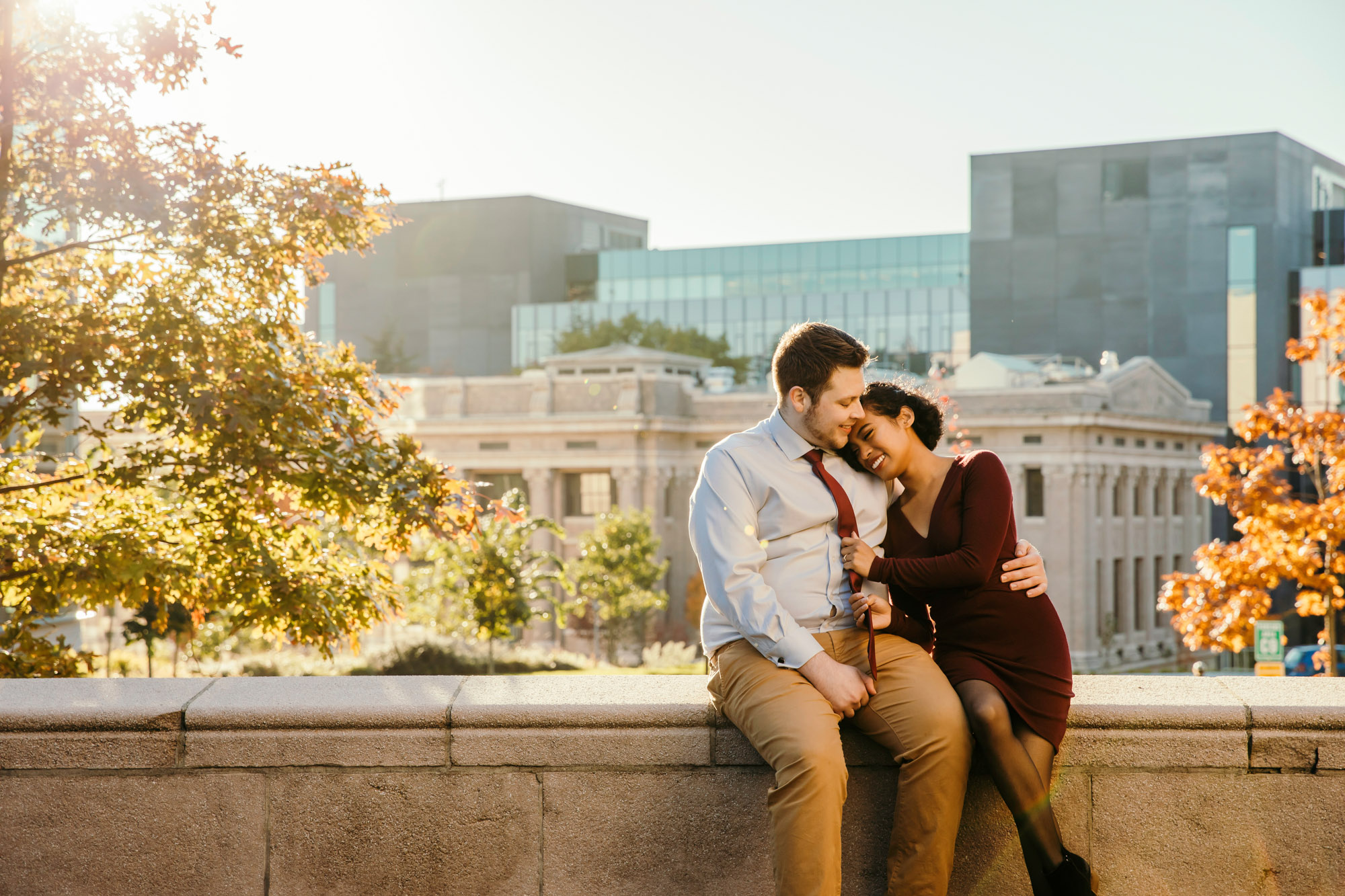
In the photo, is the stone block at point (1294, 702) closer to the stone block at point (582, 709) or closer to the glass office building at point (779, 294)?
the stone block at point (582, 709)

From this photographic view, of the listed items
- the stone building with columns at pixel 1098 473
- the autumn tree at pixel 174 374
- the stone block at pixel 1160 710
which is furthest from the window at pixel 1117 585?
the stone block at pixel 1160 710

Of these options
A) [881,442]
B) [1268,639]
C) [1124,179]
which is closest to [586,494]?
[1124,179]

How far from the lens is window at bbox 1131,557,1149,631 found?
59.8 metres

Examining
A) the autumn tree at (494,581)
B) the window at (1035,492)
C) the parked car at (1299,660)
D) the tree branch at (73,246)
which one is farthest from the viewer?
the window at (1035,492)

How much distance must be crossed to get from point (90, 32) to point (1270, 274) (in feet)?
210

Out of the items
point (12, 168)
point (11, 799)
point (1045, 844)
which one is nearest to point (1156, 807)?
point (1045, 844)

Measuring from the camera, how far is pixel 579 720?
157 inches

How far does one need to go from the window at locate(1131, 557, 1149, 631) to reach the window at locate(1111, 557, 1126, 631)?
829mm

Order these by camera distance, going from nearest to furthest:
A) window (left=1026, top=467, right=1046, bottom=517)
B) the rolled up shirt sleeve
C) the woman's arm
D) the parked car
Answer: the rolled up shirt sleeve < the woman's arm < the parked car < window (left=1026, top=467, right=1046, bottom=517)

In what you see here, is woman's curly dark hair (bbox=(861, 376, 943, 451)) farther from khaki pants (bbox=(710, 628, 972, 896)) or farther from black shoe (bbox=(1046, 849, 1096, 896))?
black shoe (bbox=(1046, 849, 1096, 896))

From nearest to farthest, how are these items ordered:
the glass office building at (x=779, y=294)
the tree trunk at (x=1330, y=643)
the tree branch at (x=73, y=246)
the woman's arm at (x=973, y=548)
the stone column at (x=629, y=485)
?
1. the woman's arm at (x=973, y=548)
2. the tree branch at (x=73, y=246)
3. the tree trunk at (x=1330, y=643)
4. the stone column at (x=629, y=485)
5. the glass office building at (x=779, y=294)

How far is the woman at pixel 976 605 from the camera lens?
12.1ft

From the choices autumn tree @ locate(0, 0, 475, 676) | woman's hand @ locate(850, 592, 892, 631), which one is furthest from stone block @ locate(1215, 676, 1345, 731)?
autumn tree @ locate(0, 0, 475, 676)

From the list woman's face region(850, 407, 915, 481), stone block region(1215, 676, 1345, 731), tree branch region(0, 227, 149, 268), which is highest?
tree branch region(0, 227, 149, 268)
